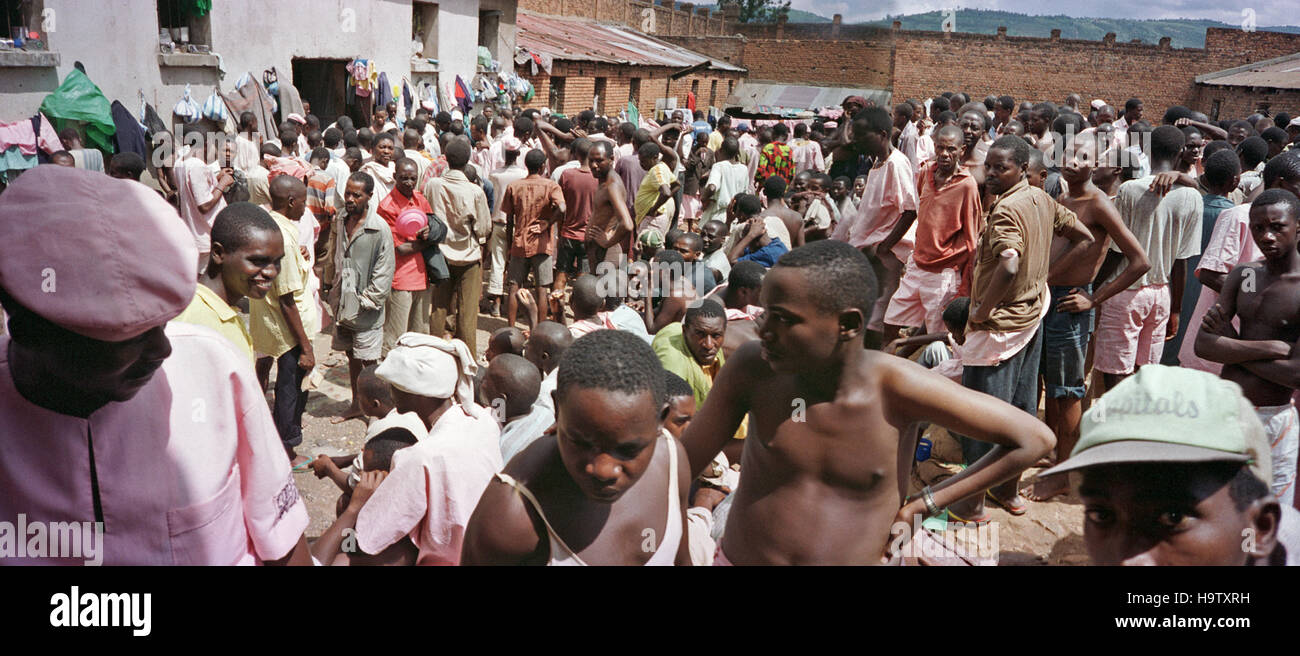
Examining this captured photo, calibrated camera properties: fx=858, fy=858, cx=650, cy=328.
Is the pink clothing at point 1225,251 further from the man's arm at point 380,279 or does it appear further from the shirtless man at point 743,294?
the man's arm at point 380,279

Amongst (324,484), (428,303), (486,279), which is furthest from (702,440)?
(486,279)

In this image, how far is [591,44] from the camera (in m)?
24.1

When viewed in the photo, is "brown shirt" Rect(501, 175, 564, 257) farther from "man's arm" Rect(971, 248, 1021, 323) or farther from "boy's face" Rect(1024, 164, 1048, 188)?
"man's arm" Rect(971, 248, 1021, 323)

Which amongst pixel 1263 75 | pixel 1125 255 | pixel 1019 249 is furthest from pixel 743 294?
pixel 1263 75

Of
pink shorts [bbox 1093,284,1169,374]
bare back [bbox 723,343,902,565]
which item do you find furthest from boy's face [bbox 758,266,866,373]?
pink shorts [bbox 1093,284,1169,374]

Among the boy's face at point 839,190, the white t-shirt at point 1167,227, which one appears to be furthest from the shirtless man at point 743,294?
the boy's face at point 839,190

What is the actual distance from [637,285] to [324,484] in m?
2.14

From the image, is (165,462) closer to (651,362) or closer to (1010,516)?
(651,362)

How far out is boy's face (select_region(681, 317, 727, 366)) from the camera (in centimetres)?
395

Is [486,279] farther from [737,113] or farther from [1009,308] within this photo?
[737,113]

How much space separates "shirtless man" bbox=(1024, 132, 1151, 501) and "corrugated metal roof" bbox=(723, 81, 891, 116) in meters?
25.2

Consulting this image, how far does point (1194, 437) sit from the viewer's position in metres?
1.45

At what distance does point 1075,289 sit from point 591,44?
2145cm
